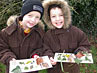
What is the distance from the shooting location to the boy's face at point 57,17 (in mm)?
2065

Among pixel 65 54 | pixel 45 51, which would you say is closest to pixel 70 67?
pixel 65 54

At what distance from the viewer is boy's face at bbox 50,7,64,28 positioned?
2.06 meters

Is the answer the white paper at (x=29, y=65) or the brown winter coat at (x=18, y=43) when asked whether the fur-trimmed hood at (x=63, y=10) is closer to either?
the brown winter coat at (x=18, y=43)

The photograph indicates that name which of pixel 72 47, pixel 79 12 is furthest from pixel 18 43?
pixel 79 12

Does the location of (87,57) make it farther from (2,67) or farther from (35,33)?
(2,67)

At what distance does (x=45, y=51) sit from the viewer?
211cm

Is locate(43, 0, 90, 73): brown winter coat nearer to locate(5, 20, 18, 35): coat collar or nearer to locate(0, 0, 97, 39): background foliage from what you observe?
locate(5, 20, 18, 35): coat collar

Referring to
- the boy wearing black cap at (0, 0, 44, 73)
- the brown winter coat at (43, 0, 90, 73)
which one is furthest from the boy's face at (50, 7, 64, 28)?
the boy wearing black cap at (0, 0, 44, 73)

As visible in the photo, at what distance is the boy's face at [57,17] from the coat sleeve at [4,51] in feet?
2.29

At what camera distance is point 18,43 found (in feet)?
6.59

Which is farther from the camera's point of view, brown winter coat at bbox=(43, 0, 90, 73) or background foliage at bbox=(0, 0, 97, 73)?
background foliage at bbox=(0, 0, 97, 73)

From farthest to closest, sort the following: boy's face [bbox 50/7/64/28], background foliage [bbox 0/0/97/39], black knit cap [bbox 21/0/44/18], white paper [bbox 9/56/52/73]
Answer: background foliage [bbox 0/0/97/39]
boy's face [bbox 50/7/64/28]
black knit cap [bbox 21/0/44/18]
white paper [bbox 9/56/52/73]

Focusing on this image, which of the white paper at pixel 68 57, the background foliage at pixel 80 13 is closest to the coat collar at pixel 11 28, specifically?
the white paper at pixel 68 57

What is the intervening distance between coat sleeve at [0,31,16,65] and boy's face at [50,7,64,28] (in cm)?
70
